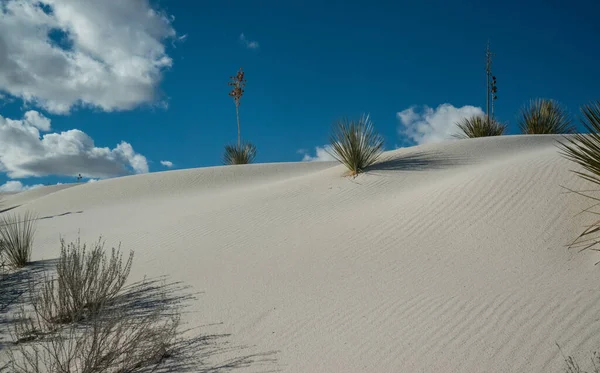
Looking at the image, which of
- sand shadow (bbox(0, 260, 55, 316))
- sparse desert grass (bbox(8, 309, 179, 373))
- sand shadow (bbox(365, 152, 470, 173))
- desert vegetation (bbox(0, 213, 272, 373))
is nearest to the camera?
sparse desert grass (bbox(8, 309, 179, 373))

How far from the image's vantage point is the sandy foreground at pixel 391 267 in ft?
12.8

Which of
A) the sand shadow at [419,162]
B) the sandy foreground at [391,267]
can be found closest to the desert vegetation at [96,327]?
the sandy foreground at [391,267]

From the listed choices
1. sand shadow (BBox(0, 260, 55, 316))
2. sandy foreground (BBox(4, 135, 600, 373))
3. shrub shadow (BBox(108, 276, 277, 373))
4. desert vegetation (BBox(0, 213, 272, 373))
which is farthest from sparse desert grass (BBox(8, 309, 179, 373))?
sand shadow (BBox(0, 260, 55, 316))

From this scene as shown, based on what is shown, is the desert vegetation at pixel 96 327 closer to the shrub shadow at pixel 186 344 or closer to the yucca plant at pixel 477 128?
the shrub shadow at pixel 186 344

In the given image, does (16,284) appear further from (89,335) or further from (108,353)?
(108,353)

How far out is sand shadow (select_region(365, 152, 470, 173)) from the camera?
12.6 metres

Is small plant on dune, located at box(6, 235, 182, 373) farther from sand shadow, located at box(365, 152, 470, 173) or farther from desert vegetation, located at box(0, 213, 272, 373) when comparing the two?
sand shadow, located at box(365, 152, 470, 173)

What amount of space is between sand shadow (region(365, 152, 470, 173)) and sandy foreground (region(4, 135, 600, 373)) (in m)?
0.09

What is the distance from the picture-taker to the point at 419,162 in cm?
1297

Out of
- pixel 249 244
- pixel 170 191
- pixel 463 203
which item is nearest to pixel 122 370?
pixel 249 244

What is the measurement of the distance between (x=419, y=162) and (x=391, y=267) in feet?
24.4

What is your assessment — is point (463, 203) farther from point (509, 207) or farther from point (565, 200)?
point (565, 200)

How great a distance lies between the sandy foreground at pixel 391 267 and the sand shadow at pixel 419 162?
9cm

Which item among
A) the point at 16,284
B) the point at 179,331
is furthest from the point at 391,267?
the point at 16,284
